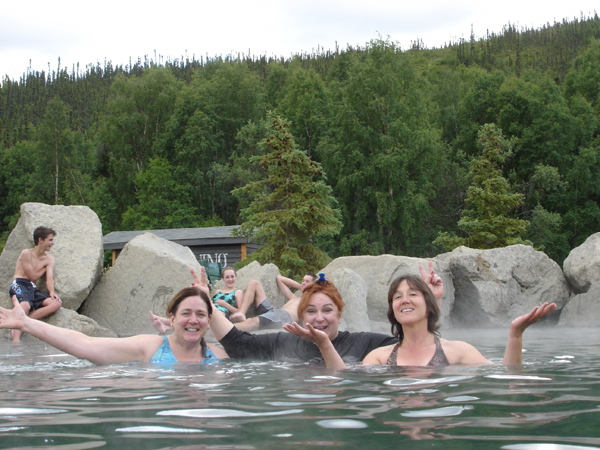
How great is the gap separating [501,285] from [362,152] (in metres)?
19.2

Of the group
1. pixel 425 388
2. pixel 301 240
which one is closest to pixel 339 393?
pixel 425 388

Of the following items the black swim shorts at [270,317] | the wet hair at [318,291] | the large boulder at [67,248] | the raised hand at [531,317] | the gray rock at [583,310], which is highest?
the large boulder at [67,248]

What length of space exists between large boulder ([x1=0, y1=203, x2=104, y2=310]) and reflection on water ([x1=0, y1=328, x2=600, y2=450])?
4.85m

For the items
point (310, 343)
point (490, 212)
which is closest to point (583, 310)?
point (310, 343)

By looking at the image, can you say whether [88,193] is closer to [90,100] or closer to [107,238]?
[107,238]

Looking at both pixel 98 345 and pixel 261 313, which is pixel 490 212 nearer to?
pixel 261 313

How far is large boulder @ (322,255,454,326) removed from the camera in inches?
437

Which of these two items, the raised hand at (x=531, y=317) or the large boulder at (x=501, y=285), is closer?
the raised hand at (x=531, y=317)

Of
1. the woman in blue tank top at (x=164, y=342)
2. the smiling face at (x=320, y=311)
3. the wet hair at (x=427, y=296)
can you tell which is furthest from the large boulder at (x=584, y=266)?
the woman in blue tank top at (x=164, y=342)

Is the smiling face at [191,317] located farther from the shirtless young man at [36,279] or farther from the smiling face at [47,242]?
the smiling face at [47,242]

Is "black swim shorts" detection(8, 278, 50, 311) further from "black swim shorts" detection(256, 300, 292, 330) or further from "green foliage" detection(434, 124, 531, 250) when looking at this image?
"green foliage" detection(434, 124, 531, 250)

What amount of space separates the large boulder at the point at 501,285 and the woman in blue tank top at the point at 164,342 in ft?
27.8

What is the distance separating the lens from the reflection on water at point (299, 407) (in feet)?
6.97

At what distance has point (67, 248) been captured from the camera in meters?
9.93
